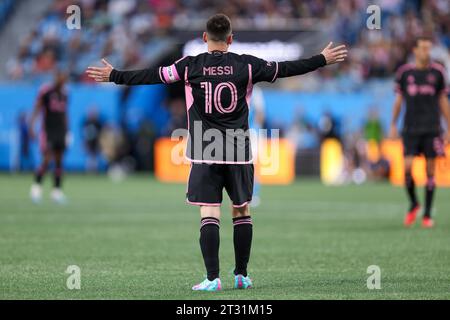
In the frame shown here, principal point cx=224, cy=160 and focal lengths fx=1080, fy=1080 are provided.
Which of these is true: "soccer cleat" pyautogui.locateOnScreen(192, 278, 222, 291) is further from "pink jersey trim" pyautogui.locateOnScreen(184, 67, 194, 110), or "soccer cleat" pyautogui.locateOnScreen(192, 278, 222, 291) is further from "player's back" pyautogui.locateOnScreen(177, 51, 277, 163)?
"pink jersey trim" pyautogui.locateOnScreen(184, 67, 194, 110)

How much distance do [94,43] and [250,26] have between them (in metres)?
5.60

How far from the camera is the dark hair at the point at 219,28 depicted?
859 centimetres

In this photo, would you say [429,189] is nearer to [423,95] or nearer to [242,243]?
[423,95]

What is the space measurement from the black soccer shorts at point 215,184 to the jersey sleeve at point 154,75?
732mm

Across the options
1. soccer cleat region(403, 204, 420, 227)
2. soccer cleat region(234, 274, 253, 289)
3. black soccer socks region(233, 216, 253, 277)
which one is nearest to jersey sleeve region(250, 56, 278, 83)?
black soccer socks region(233, 216, 253, 277)

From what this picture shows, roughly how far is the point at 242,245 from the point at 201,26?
83.7ft

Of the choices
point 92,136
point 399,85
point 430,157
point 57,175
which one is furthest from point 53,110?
point 92,136

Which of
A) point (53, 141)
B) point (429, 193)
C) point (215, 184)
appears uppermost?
point (53, 141)

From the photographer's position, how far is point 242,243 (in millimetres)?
8836

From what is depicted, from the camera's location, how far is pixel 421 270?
395 inches

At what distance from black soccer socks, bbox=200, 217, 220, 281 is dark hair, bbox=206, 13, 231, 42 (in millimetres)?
1463

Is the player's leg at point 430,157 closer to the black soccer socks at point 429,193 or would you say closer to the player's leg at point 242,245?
the black soccer socks at point 429,193

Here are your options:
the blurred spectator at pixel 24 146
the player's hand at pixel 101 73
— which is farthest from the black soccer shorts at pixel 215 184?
the blurred spectator at pixel 24 146
